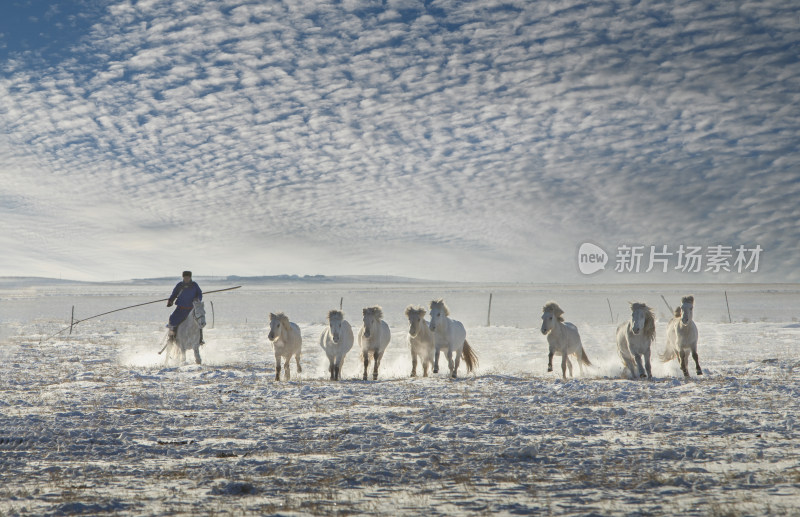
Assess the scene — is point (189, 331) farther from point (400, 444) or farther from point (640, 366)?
point (400, 444)

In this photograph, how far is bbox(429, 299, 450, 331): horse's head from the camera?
16.0 meters

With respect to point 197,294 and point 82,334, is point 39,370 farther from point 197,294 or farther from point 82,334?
point 82,334

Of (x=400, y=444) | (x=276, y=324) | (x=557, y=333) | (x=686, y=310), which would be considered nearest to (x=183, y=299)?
(x=276, y=324)

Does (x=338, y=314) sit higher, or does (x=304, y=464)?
(x=338, y=314)

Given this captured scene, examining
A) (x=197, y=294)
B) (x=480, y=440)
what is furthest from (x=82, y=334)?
(x=480, y=440)

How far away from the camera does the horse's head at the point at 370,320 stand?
1584cm

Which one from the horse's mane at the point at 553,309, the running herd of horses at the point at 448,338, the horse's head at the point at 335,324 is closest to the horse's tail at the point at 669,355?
the running herd of horses at the point at 448,338

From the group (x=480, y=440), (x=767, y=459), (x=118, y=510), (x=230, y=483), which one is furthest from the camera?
(x=480, y=440)

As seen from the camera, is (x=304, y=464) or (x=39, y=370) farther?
(x=39, y=370)

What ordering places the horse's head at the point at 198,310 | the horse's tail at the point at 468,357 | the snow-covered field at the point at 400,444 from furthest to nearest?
Answer: the horse's head at the point at 198,310 → the horse's tail at the point at 468,357 → the snow-covered field at the point at 400,444

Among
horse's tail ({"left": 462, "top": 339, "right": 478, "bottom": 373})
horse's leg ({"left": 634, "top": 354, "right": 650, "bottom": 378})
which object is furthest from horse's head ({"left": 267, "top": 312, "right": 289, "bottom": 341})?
horse's leg ({"left": 634, "top": 354, "right": 650, "bottom": 378})

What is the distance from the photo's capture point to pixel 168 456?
7.10 m

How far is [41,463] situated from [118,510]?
84.4 inches

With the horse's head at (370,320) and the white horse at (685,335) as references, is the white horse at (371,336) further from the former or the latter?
the white horse at (685,335)
